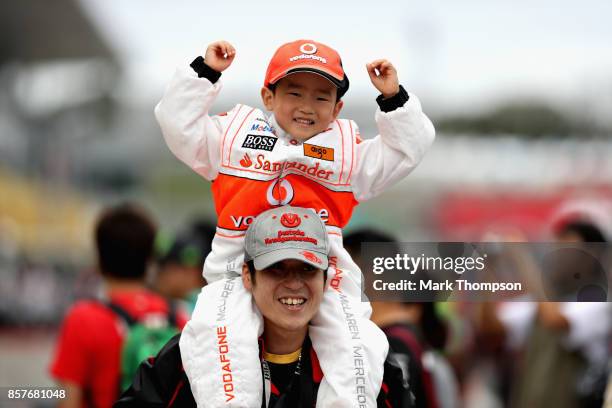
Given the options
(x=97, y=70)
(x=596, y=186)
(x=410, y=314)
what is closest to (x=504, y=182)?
(x=596, y=186)

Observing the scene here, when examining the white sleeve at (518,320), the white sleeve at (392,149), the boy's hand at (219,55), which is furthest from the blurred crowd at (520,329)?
the boy's hand at (219,55)

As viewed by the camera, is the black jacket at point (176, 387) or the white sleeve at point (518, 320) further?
the white sleeve at point (518, 320)

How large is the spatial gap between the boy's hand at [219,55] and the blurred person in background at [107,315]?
1.94 m

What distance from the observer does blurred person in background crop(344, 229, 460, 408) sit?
4.76 m

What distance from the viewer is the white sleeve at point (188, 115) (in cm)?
335

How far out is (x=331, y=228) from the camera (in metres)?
3.52

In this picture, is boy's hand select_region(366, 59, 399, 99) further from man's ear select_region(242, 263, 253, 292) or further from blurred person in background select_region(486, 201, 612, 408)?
blurred person in background select_region(486, 201, 612, 408)

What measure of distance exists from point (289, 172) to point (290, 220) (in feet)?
0.71

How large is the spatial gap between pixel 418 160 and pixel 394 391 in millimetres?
855

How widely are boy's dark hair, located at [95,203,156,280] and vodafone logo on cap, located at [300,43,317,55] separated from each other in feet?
6.69

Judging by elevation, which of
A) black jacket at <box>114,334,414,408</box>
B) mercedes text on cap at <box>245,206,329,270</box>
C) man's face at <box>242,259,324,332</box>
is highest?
mercedes text on cap at <box>245,206,329,270</box>

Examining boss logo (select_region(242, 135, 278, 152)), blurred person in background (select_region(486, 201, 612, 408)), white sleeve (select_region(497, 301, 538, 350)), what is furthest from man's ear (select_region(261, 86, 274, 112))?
white sleeve (select_region(497, 301, 538, 350))

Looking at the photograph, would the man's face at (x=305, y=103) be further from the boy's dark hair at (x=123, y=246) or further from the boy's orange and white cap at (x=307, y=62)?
the boy's dark hair at (x=123, y=246)

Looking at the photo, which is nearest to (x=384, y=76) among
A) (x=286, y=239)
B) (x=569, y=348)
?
(x=286, y=239)
